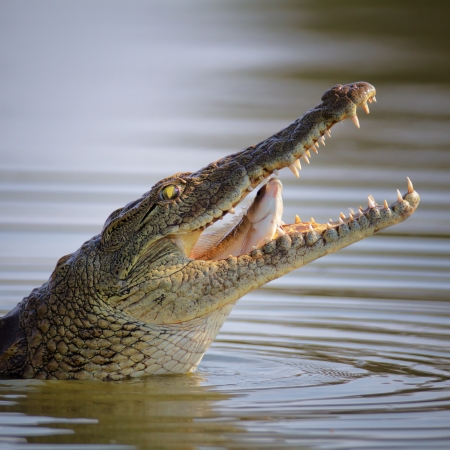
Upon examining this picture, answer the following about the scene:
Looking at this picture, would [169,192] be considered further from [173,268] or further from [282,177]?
[282,177]

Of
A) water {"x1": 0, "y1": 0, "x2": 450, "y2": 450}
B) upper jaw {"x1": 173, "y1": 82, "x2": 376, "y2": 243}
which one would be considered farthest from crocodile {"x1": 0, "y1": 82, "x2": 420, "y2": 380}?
water {"x1": 0, "y1": 0, "x2": 450, "y2": 450}

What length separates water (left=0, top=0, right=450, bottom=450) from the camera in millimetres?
5504

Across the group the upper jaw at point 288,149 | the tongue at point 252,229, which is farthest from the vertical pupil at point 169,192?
the tongue at point 252,229

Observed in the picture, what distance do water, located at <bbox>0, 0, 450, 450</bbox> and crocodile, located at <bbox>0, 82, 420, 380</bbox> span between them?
0.18 metres

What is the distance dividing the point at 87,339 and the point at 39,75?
43.6ft

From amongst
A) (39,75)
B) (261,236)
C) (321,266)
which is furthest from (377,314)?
(39,75)

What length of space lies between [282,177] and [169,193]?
6486 mm

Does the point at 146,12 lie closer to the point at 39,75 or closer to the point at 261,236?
the point at 39,75

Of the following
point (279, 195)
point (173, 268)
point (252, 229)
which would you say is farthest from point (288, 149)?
point (173, 268)

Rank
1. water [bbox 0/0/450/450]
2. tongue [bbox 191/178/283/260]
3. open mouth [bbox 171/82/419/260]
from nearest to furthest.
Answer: water [bbox 0/0/450/450] → open mouth [bbox 171/82/419/260] → tongue [bbox 191/178/283/260]

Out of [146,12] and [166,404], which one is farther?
[146,12]

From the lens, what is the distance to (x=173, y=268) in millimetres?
6082

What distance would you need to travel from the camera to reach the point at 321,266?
10008mm

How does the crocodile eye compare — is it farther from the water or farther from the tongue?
the water
